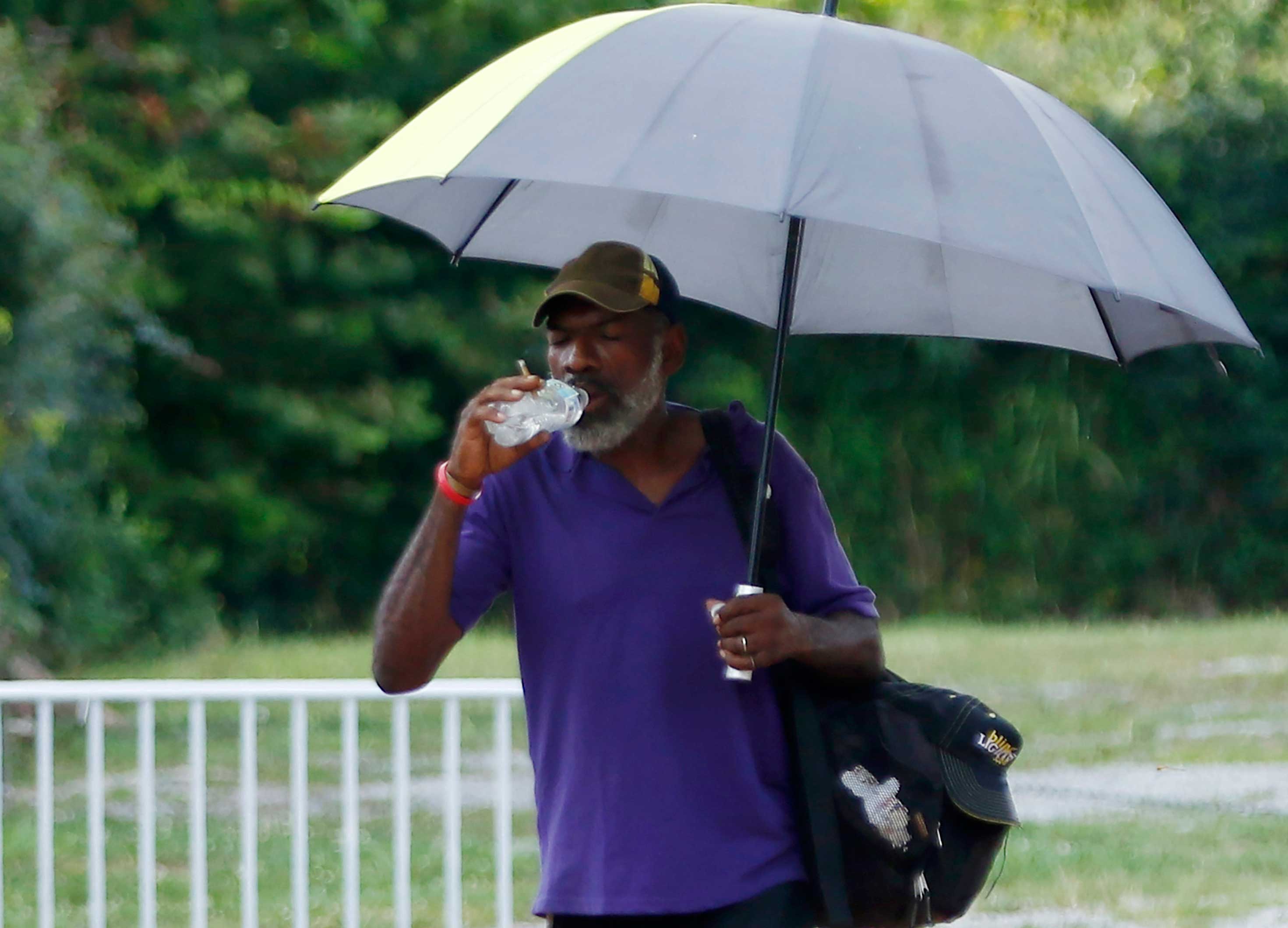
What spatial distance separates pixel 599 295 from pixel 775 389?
350 mm

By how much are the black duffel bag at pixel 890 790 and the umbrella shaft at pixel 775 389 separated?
4 centimetres

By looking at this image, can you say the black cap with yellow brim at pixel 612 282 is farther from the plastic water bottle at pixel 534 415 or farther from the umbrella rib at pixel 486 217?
the umbrella rib at pixel 486 217

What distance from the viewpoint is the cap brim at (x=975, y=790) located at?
2693 mm

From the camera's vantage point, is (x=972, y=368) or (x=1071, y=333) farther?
(x=972, y=368)

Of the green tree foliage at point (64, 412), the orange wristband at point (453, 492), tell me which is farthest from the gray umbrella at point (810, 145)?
the green tree foliage at point (64, 412)

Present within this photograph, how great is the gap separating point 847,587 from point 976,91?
0.74 metres

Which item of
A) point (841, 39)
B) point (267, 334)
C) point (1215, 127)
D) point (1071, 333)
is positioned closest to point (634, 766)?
point (841, 39)

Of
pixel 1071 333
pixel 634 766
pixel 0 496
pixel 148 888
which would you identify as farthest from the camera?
pixel 0 496

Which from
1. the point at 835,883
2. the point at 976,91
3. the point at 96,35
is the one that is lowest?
the point at 96,35

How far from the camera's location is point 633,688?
2.64m

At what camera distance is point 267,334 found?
15.4 meters

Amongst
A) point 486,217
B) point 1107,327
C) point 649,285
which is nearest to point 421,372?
point 486,217

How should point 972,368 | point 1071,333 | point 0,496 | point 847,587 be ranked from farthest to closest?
point 972,368 < point 0,496 < point 1071,333 < point 847,587

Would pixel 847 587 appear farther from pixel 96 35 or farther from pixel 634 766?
pixel 96 35
